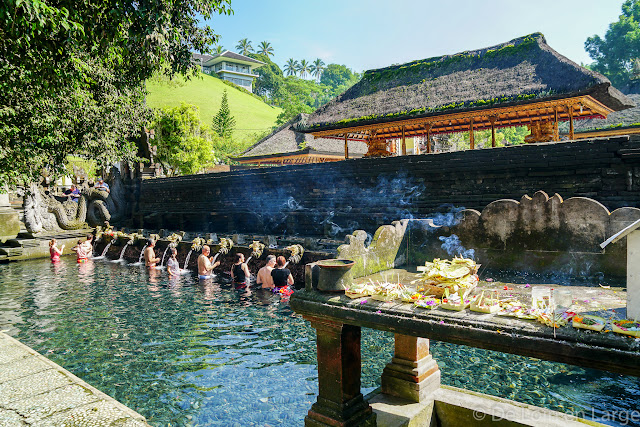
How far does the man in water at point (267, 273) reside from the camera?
11.8 metres

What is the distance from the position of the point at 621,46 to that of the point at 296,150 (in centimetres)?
3211

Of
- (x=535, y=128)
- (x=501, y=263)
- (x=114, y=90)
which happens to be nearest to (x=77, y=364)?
(x=501, y=263)

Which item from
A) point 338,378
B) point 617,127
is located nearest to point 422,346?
point 338,378

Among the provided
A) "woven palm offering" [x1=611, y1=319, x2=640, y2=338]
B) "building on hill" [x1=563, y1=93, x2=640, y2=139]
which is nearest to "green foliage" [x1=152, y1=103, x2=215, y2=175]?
"building on hill" [x1=563, y1=93, x2=640, y2=139]

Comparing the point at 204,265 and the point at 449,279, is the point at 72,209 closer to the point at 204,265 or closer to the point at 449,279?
the point at 204,265

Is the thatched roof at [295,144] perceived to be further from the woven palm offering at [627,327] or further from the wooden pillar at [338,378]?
the woven palm offering at [627,327]

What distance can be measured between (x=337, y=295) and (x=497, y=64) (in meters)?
13.1

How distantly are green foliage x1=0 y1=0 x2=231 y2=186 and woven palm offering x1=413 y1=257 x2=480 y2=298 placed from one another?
4.94 metres

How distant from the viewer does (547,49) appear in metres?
13.1

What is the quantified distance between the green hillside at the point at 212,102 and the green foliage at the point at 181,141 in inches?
1162

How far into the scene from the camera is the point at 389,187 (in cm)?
1261

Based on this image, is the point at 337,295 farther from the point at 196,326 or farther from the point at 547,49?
the point at 547,49

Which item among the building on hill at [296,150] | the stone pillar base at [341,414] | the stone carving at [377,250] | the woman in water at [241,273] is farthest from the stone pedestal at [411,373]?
the building on hill at [296,150]

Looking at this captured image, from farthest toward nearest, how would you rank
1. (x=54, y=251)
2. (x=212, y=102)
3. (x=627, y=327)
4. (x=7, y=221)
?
1. (x=212, y=102)
2. (x=7, y=221)
3. (x=54, y=251)
4. (x=627, y=327)
